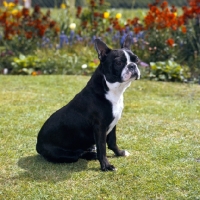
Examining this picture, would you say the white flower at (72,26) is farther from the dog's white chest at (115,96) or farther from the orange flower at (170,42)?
the dog's white chest at (115,96)

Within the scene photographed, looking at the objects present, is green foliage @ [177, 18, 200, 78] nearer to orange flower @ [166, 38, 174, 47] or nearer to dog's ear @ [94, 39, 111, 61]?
orange flower @ [166, 38, 174, 47]

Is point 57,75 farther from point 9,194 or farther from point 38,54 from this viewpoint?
point 9,194

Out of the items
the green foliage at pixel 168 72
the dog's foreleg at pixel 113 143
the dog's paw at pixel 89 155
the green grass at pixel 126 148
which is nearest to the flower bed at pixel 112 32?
the green foliage at pixel 168 72

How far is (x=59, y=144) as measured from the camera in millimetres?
4621

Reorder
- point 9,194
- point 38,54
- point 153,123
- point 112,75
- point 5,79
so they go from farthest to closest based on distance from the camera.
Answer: point 38,54 → point 5,79 → point 153,123 → point 112,75 → point 9,194

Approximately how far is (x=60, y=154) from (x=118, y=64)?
103cm

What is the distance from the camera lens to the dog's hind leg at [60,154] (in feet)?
15.2

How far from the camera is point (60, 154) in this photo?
4625 mm

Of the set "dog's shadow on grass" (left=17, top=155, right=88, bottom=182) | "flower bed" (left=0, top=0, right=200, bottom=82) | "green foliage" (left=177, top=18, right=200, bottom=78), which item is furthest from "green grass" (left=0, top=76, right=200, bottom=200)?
"flower bed" (left=0, top=0, right=200, bottom=82)

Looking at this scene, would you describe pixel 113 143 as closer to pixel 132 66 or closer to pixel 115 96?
pixel 115 96

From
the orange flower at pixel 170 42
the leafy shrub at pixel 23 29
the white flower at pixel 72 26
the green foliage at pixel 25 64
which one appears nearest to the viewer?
the orange flower at pixel 170 42

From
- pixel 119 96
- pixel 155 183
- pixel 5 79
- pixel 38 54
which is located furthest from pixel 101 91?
pixel 38 54

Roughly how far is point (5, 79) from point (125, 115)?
3.03 meters

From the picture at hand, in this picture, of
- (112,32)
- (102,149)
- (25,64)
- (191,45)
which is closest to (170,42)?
(191,45)
